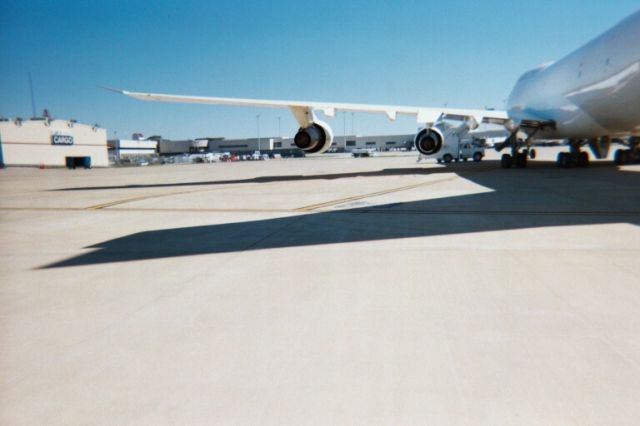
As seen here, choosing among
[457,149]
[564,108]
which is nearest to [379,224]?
[564,108]

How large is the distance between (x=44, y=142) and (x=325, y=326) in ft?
210

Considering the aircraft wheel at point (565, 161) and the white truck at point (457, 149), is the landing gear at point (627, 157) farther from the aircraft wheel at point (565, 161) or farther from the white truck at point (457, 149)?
the white truck at point (457, 149)

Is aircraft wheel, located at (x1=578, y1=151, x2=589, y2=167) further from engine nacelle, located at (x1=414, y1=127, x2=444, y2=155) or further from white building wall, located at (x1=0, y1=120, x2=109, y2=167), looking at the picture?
white building wall, located at (x1=0, y1=120, x2=109, y2=167)

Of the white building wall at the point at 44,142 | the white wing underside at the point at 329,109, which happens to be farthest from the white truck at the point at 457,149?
the white building wall at the point at 44,142

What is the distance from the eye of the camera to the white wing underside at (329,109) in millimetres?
14778

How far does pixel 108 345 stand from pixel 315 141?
14700mm

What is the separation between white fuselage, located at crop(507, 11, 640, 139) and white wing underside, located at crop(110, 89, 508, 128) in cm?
220

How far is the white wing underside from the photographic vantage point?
48.5 ft

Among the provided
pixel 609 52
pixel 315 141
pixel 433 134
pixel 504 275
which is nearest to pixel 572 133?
pixel 609 52

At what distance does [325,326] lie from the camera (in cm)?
304

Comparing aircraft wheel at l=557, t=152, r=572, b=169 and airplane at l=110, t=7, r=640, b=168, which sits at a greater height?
airplane at l=110, t=7, r=640, b=168

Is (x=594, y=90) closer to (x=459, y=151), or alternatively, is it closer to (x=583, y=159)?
(x=583, y=159)

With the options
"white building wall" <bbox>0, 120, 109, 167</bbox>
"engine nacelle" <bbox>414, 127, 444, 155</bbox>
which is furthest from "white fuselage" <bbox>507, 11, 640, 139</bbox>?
"white building wall" <bbox>0, 120, 109, 167</bbox>

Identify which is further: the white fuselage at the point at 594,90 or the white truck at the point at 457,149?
the white truck at the point at 457,149
